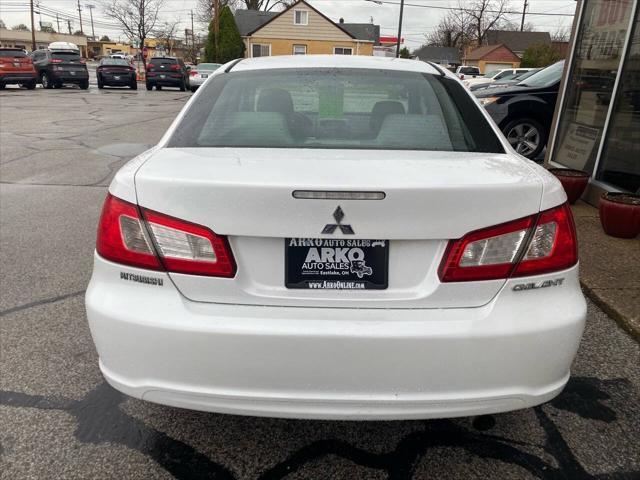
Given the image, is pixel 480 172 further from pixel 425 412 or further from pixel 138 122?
pixel 138 122

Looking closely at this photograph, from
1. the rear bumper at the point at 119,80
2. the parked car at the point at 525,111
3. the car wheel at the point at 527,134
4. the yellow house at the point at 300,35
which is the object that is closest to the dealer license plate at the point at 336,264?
the parked car at the point at 525,111

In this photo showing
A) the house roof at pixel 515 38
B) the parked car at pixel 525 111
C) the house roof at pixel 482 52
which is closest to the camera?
the parked car at pixel 525 111

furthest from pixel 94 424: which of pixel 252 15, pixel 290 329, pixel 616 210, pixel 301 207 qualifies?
pixel 252 15

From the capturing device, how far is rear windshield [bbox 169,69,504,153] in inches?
96.0

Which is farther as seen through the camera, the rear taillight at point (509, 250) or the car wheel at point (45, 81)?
the car wheel at point (45, 81)

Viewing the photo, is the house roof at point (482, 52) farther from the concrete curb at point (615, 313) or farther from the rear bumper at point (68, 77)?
the concrete curb at point (615, 313)

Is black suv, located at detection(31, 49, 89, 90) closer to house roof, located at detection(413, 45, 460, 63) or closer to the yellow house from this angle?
the yellow house

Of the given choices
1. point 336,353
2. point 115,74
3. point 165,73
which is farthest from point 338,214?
point 165,73

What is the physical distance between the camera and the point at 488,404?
191 centimetres

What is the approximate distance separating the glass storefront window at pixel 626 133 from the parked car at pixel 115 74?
27882 mm

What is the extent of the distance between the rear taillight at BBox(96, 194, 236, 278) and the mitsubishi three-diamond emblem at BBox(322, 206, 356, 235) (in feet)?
1.13

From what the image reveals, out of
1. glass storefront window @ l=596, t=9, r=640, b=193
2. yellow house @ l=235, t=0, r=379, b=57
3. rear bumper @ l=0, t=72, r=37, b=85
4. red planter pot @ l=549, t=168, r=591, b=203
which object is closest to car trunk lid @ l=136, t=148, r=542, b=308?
red planter pot @ l=549, t=168, r=591, b=203

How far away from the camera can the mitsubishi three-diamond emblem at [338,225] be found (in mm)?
1780

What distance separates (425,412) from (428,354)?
0.74ft
